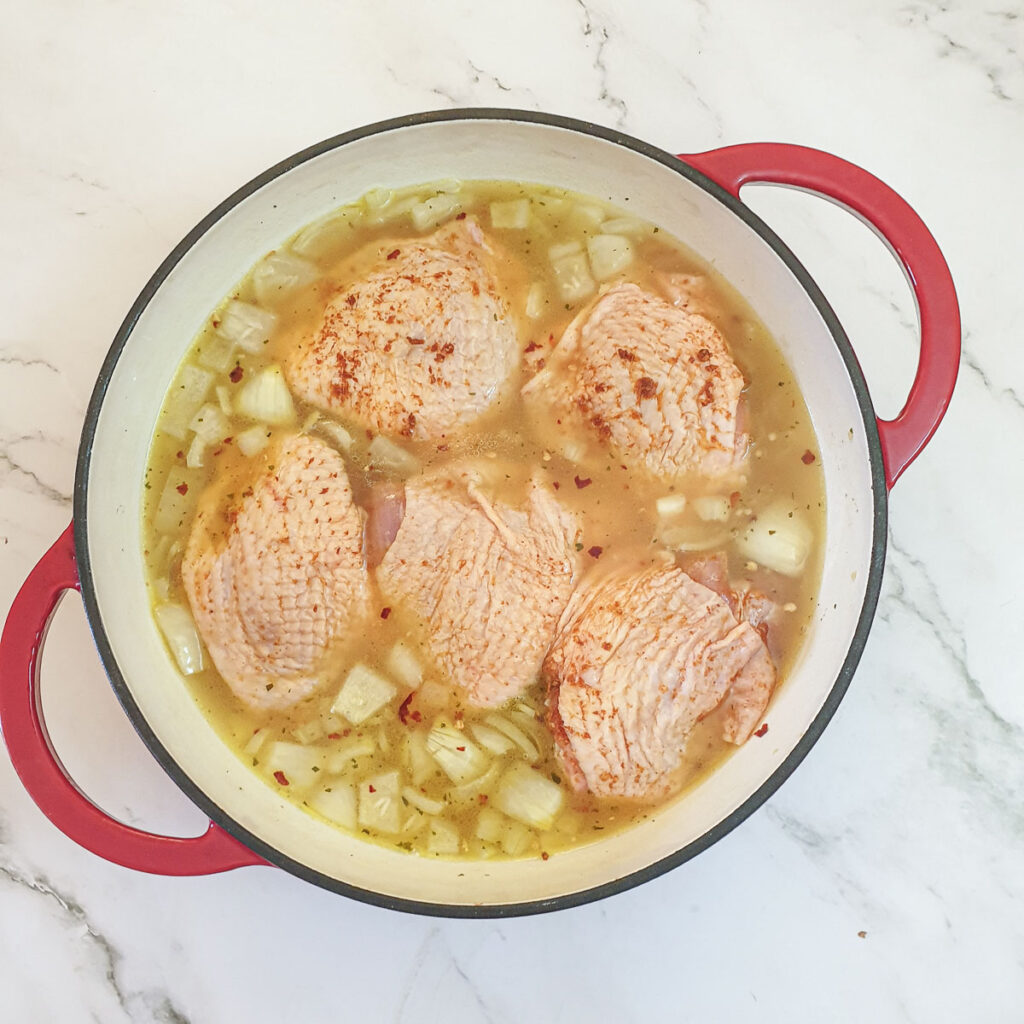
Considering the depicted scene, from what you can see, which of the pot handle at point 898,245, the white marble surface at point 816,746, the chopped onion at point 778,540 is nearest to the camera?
the pot handle at point 898,245

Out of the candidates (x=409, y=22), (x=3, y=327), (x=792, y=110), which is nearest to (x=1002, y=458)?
(x=792, y=110)

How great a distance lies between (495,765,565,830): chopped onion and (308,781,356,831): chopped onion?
1.24 ft

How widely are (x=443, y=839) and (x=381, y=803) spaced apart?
178 mm

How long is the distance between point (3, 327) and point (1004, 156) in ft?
8.88

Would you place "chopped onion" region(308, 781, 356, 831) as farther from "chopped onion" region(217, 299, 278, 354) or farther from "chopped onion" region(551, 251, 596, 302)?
"chopped onion" region(551, 251, 596, 302)

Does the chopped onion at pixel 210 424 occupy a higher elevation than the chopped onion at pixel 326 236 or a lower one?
lower

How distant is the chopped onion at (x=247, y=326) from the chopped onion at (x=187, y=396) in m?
0.12

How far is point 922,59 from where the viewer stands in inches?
98.2

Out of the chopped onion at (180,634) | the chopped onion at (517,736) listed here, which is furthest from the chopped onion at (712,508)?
the chopped onion at (180,634)

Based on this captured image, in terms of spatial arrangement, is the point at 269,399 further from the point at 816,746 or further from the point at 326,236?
the point at 816,746

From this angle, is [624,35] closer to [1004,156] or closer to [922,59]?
[922,59]

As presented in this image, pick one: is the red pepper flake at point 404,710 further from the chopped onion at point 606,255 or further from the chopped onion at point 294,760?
the chopped onion at point 606,255

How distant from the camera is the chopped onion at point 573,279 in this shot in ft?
7.66

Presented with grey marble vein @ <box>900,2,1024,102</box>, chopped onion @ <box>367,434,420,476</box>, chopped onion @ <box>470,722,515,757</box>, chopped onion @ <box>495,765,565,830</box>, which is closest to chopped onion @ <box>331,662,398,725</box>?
chopped onion @ <box>470,722,515,757</box>
